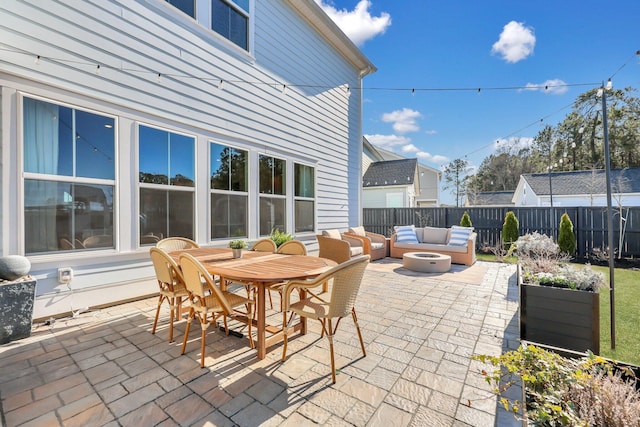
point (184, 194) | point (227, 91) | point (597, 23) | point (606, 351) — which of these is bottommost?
point (606, 351)

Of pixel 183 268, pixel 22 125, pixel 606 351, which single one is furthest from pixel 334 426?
pixel 22 125

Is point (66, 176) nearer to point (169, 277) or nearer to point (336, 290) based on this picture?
point (169, 277)

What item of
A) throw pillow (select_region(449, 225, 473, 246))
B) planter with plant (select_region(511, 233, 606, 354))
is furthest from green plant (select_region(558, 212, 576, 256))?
planter with plant (select_region(511, 233, 606, 354))

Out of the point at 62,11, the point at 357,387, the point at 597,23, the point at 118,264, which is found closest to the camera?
the point at 357,387

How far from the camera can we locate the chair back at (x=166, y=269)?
2.70m

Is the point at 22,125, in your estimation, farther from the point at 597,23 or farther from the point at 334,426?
the point at 597,23

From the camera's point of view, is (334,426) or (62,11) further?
(62,11)

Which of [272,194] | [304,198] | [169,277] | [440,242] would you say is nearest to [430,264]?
[440,242]

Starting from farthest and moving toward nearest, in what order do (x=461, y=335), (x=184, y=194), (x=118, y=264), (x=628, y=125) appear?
1. (x=628, y=125)
2. (x=184, y=194)
3. (x=118, y=264)
4. (x=461, y=335)

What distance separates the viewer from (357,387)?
208 centimetres

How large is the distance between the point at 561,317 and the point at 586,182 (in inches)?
717

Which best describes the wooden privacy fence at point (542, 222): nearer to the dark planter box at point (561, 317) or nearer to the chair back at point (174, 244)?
the dark planter box at point (561, 317)

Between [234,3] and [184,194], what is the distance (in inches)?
150

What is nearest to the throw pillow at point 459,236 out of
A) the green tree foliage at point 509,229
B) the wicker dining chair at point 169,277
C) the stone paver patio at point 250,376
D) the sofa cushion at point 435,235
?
the sofa cushion at point 435,235
